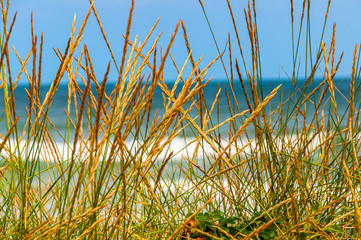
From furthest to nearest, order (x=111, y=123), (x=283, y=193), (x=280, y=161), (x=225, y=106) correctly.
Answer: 1. (x=225, y=106)
2. (x=280, y=161)
3. (x=283, y=193)
4. (x=111, y=123)

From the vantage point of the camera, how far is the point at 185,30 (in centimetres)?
125

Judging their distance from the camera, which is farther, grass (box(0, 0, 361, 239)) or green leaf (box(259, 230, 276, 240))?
green leaf (box(259, 230, 276, 240))

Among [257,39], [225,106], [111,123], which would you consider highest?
[257,39]

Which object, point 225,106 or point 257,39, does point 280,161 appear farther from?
point 225,106

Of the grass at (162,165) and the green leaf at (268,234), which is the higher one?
the grass at (162,165)

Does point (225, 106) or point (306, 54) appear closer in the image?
point (306, 54)

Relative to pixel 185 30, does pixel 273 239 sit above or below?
below

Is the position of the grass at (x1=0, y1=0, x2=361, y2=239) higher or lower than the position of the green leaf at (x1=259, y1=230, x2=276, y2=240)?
higher

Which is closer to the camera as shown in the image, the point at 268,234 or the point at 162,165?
the point at 162,165

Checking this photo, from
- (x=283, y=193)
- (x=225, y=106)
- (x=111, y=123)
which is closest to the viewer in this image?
(x=111, y=123)

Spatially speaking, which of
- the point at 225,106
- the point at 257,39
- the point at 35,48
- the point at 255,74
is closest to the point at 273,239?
the point at 255,74

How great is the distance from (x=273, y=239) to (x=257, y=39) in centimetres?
59

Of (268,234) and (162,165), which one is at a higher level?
(162,165)

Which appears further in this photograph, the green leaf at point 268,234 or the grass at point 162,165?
the green leaf at point 268,234
